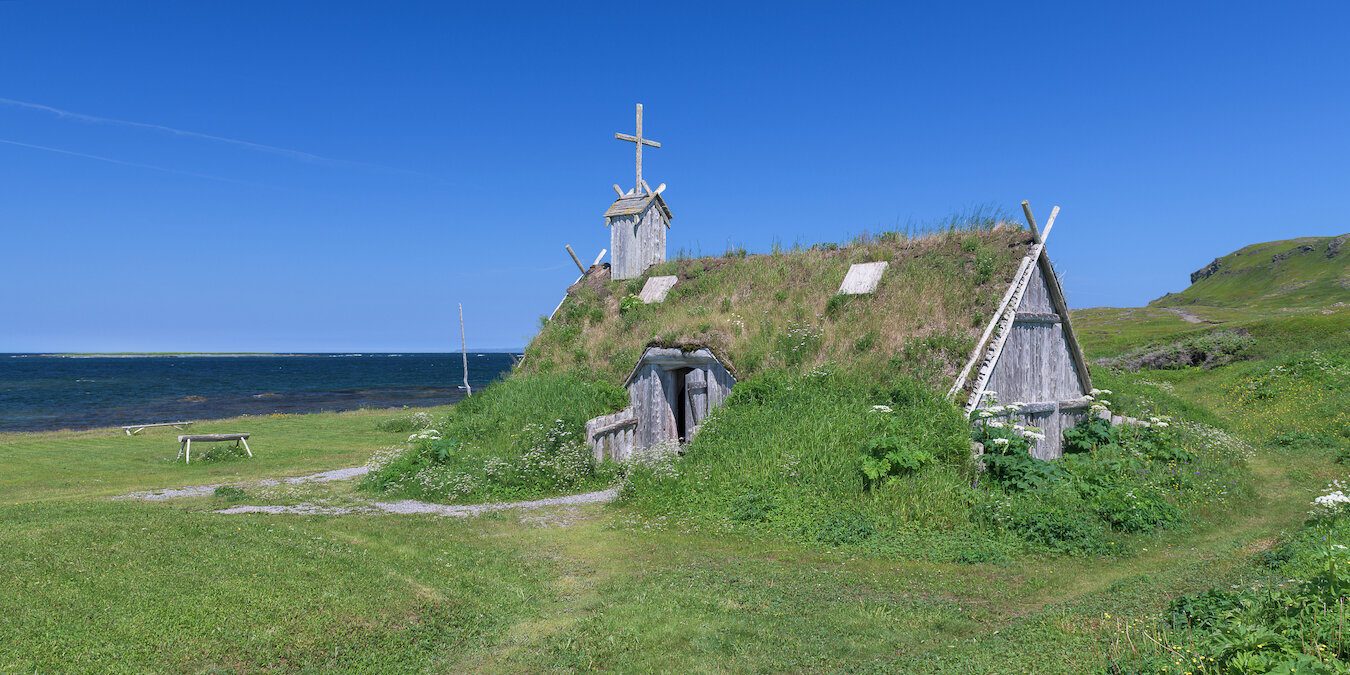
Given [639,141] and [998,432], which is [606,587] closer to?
[998,432]

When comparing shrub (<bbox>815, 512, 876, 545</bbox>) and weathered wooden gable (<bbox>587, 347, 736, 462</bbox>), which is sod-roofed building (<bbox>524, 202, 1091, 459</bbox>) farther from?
shrub (<bbox>815, 512, 876, 545</bbox>)

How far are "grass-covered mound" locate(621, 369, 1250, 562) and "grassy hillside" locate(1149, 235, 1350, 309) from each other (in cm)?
9328

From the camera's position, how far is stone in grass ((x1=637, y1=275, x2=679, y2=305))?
2327cm

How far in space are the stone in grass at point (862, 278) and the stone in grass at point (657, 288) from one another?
232 inches

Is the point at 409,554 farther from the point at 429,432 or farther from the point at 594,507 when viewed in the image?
the point at 429,432

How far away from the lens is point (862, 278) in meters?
19.9

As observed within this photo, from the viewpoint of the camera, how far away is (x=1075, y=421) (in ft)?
63.1

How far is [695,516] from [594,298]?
12.8m

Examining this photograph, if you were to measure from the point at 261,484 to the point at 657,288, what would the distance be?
12.7 metres

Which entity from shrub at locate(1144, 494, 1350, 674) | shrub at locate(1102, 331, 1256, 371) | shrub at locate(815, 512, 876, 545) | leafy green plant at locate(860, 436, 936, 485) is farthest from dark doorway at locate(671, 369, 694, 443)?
shrub at locate(1102, 331, 1256, 371)

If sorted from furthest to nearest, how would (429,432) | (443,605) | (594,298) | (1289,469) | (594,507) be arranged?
1. (594,298)
2. (429,432)
3. (1289,469)
4. (594,507)
5. (443,605)

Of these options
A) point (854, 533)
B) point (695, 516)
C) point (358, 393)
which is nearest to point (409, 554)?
point (695, 516)

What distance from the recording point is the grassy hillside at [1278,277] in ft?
316

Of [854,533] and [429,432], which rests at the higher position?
[429,432]
